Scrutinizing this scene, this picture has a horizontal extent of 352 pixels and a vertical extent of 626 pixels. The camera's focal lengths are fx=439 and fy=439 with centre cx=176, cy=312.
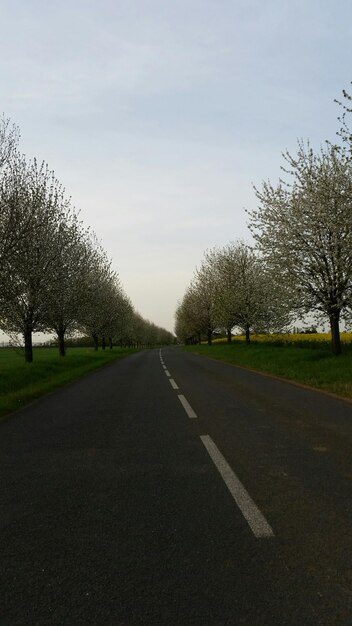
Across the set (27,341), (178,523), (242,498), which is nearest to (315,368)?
(242,498)

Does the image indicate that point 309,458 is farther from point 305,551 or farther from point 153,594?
point 153,594

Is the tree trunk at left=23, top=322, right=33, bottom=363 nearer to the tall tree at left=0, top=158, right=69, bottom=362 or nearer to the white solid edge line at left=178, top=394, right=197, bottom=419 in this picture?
the tall tree at left=0, top=158, right=69, bottom=362

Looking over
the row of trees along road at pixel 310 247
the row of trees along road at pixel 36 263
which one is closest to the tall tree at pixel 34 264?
the row of trees along road at pixel 36 263

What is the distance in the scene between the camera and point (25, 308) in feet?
78.1

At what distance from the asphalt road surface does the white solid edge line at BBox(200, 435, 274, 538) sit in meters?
0.02

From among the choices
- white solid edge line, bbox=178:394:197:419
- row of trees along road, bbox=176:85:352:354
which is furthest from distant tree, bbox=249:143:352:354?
white solid edge line, bbox=178:394:197:419

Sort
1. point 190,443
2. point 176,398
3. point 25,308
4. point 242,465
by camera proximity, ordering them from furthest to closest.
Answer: point 25,308 < point 176,398 < point 190,443 < point 242,465

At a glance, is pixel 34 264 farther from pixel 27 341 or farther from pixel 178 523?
pixel 178 523

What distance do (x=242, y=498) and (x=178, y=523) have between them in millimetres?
833

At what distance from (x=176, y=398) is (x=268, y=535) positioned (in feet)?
25.3

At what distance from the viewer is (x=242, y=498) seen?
14.6 feet

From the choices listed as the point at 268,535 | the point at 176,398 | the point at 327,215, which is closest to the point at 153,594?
the point at 268,535

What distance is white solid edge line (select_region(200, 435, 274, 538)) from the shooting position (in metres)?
3.76

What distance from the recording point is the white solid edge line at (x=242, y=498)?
376cm
